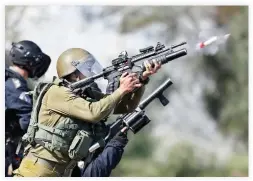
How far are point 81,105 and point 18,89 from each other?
50.7 inches

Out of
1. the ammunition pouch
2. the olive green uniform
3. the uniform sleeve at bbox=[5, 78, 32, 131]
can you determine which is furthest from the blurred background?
the ammunition pouch

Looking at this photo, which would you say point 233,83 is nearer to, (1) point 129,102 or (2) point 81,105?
(1) point 129,102

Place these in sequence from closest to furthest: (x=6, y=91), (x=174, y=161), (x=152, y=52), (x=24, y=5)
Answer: (x=152, y=52) → (x=6, y=91) → (x=24, y=5) → (x=174, y=161)

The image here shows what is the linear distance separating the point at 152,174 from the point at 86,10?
1.92 m

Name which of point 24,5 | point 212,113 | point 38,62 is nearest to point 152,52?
point 38,62

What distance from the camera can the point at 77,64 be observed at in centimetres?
613

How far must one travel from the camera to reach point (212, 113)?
851cm

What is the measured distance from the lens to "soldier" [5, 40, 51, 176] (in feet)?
22.5

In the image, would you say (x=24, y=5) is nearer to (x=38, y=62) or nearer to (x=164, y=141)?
(x=38, y=62)

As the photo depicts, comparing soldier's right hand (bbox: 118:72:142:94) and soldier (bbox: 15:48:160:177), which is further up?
soldier's right hand (bbox: 118:72:142:94)

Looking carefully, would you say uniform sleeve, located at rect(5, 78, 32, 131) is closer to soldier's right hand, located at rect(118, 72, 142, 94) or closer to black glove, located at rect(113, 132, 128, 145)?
black glove, located at rect(113, 132, 128, 145)

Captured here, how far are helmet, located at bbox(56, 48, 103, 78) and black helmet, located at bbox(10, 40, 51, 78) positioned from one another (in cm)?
94

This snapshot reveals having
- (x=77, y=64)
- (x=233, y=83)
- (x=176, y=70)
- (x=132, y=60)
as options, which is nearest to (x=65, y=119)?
(x=77, y=64)

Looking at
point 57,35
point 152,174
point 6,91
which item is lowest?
point 152,174
